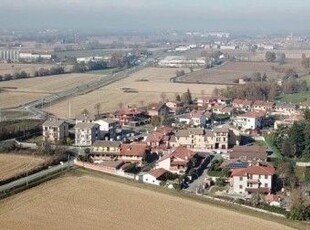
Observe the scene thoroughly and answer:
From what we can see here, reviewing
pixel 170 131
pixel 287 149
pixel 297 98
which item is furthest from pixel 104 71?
pixel 287 149

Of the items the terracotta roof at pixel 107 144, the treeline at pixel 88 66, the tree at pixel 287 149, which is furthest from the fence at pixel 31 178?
the treeline at pixel 88 66

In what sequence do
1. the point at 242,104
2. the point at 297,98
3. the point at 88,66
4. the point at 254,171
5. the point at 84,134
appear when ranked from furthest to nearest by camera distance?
the point at 88,66 < the point at 297,98 < the point at 242,104 < the point at 84,134 < the point at 254,171

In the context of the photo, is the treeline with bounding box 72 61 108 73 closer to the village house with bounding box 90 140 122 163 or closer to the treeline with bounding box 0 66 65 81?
the treeline with bounding box 0 66 65 81

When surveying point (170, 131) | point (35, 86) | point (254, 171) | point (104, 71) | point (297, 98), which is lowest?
point (104, 71)

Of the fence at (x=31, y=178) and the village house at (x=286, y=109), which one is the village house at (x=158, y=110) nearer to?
the village house at (x=286, y=109)

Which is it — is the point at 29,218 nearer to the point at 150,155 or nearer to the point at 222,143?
the point at 150,155

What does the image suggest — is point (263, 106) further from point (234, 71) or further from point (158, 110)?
point (234, 71)

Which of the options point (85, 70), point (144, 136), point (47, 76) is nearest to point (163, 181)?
point (144, 136)
